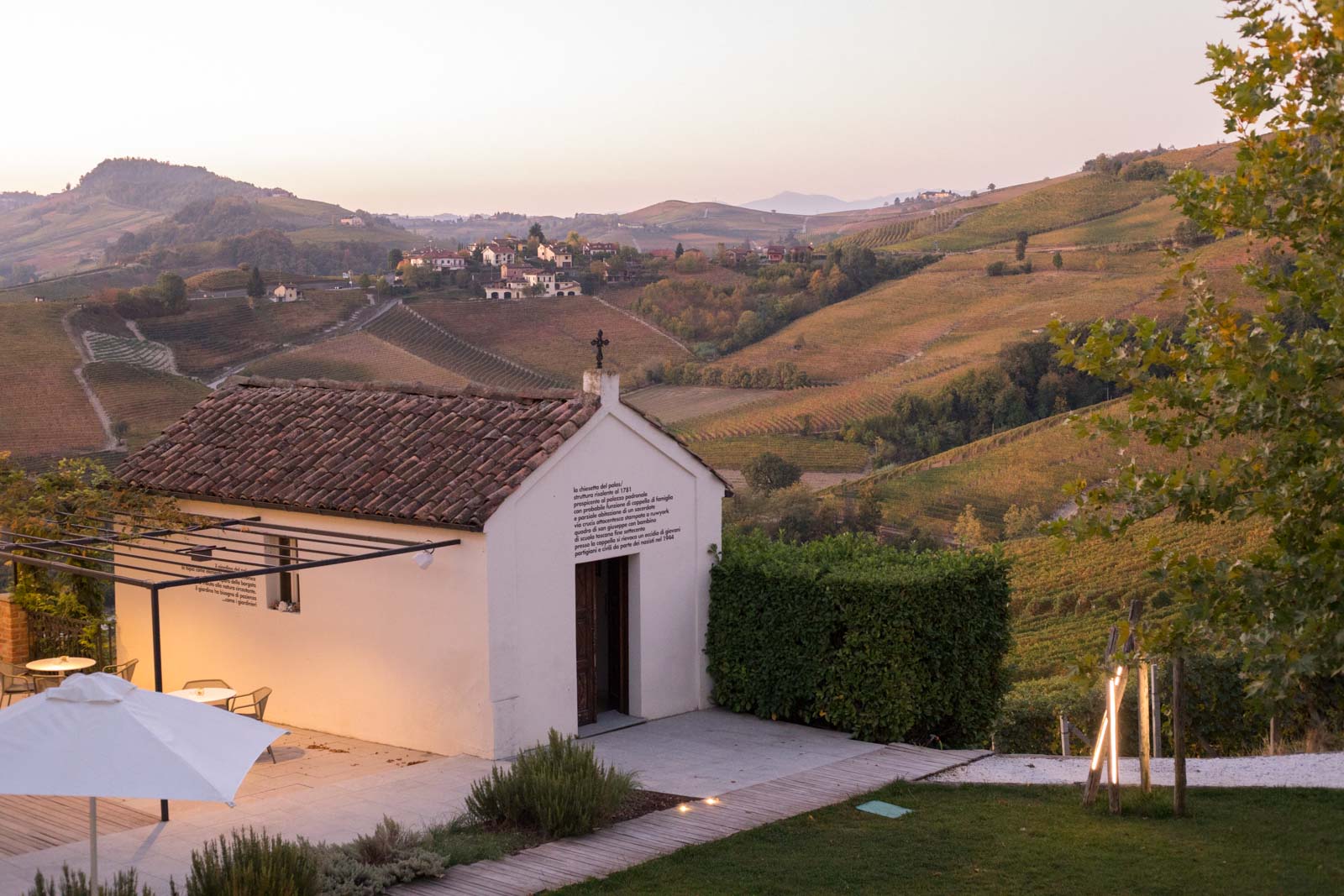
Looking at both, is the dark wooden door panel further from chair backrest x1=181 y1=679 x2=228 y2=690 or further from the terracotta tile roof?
chair backrest x1=181 y1=679 x2=228 y2=690

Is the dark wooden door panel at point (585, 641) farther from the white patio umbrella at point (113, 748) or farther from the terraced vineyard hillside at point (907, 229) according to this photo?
the terraced vineyard hillside at point (907, 229)

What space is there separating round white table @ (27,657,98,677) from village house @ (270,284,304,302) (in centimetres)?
7258

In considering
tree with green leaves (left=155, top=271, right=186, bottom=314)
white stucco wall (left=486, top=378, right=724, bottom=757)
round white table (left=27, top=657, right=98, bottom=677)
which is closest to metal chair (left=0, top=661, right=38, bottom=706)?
round white table (left=27, top=657, right=98, bottom=677)

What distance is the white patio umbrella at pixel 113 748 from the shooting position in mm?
6590

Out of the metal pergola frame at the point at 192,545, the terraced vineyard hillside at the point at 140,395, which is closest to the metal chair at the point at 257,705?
the metal pergola frame at the point at 192,545

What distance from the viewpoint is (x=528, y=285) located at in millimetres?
92375

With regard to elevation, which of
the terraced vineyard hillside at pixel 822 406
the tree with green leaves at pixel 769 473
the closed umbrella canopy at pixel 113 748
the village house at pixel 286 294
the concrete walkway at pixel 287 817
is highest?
the village house at pixel 286 294

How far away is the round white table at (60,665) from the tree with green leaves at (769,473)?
53.0 meters

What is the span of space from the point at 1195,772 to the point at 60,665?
36.9 ft

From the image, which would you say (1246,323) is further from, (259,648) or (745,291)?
(745,291)

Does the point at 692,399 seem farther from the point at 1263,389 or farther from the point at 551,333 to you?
the point at 1263,389

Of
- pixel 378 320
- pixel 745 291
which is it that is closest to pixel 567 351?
pixel 378 320

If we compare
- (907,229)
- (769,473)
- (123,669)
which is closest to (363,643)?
(123,669)

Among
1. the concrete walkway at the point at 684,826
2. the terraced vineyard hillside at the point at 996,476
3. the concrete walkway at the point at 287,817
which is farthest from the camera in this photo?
the terraced vineyard hillside at the point at 996,476
